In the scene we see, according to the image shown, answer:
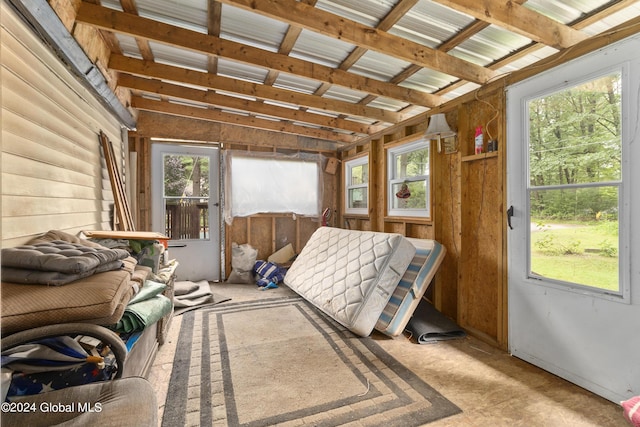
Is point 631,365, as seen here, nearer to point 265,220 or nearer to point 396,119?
point 396,119

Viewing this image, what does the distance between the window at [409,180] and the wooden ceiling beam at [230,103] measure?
30.4 inches

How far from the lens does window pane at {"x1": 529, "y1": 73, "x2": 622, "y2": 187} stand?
196 centimetres

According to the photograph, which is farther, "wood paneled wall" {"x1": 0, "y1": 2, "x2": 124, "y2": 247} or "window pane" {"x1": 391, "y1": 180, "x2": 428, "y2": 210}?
"window pane" {"x1": 391, "y1": 180, "x2": 428, "y2": 210}

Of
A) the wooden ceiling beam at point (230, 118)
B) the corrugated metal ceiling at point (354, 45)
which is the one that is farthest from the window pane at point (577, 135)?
the wooden ceiling beam at point (230, 118)

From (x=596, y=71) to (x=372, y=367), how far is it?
2.48m

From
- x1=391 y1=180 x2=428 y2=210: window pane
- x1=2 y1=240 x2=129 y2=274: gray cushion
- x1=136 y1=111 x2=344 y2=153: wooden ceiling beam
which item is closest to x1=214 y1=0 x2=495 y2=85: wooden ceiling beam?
x1=391 y1=180 x2=428 y2=210: window pane

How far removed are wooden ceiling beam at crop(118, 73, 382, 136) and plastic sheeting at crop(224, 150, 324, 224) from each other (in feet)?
2.96

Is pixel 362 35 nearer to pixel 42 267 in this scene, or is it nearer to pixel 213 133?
pixel 42 267

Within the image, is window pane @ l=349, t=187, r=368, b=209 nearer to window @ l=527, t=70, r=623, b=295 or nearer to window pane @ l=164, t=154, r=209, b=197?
window pane @ l=164, t=154, r=209, b=197

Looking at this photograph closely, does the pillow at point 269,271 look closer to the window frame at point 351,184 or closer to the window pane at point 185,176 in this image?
the window pane at point 185,176

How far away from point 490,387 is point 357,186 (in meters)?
3.38

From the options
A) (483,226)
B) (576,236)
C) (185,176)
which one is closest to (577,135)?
(576,236)

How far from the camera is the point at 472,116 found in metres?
2.93

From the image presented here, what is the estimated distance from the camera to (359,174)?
5.12 meters
